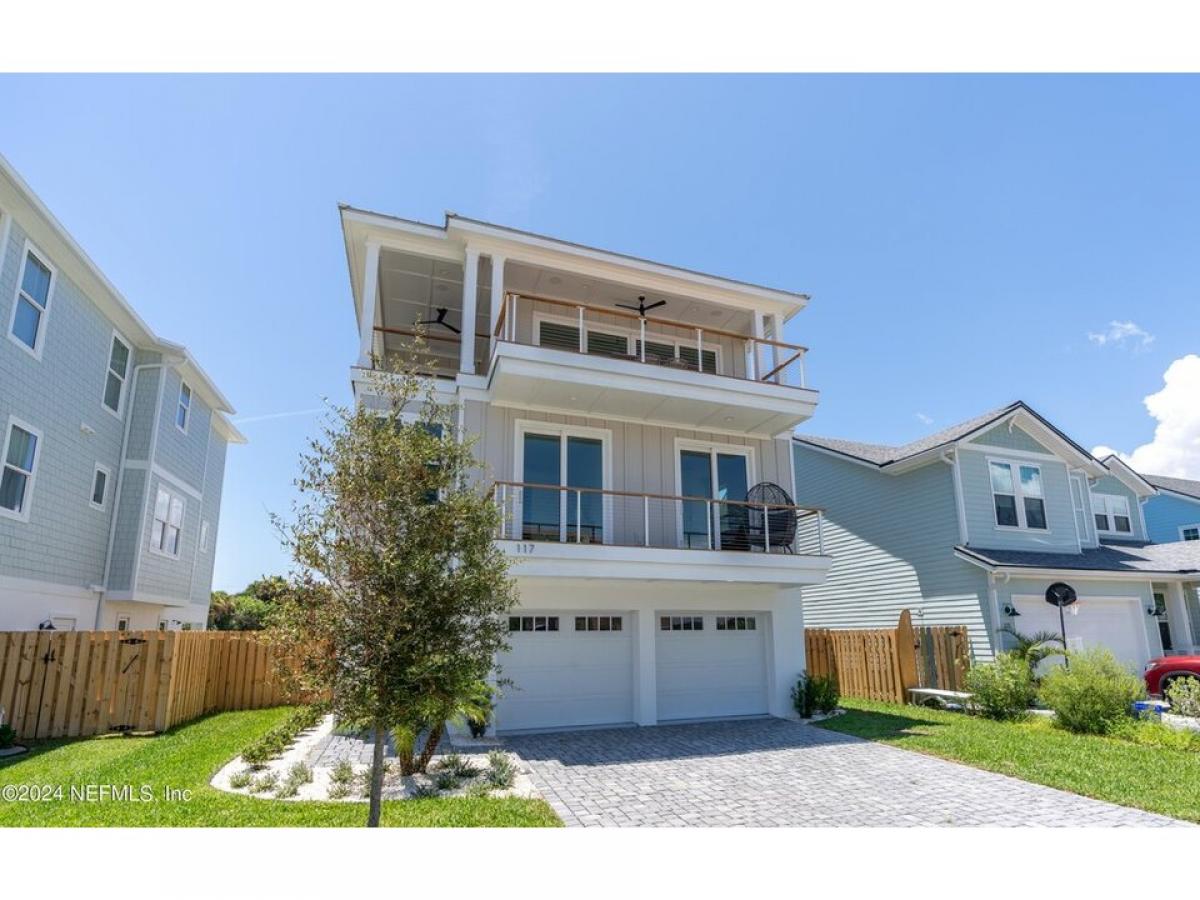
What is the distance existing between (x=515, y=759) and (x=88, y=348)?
42.8ft

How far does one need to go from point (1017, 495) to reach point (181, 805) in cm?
1978

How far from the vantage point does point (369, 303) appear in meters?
11.7

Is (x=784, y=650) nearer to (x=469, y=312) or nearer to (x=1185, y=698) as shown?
(x=1185, y=698)

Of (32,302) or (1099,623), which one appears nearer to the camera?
(32,302)

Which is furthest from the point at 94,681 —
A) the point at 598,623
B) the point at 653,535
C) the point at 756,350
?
the point at 756,350

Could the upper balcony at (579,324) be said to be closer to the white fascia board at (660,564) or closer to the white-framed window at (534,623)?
the white fascia board at (660,564)

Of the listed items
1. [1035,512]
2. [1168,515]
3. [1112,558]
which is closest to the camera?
[1035,512]

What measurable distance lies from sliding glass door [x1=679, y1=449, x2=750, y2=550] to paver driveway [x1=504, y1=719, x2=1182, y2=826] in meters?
3.70

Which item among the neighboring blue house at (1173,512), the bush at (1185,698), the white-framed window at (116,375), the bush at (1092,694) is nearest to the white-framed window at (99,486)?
the white-framed window at (116,375)

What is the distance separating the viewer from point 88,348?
13922mm

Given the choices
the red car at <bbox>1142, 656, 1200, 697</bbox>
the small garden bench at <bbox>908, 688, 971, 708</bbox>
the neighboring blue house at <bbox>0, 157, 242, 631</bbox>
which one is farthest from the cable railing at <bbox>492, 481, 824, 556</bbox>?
the neighboring blue house at <bbox>0, 157, 242, 631</bbox>

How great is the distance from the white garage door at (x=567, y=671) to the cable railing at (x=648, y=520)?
157cm

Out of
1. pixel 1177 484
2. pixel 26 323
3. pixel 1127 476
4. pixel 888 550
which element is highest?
pixel 26 323

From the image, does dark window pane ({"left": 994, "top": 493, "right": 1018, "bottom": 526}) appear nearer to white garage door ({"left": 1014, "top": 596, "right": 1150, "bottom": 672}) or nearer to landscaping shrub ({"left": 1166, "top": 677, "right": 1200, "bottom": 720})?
white garage door ({"left": 1014, "top": 596, "right": 1150, "bottom": 672})
